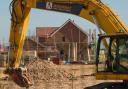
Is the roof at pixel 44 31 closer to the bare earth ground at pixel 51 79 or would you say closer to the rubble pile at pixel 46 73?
the bare earth ground at pixel 51 79

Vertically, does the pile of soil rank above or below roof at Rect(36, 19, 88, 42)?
below

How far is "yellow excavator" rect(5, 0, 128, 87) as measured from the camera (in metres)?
12.2

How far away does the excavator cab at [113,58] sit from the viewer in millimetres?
11977

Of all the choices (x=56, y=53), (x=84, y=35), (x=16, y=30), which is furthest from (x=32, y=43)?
(x=16, y=30)

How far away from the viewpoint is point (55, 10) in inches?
658

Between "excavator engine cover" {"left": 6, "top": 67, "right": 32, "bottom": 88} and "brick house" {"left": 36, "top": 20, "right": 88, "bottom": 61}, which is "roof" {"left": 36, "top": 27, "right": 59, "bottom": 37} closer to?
"brick house" {"left": 36, "top": 20, "right": 88, "bottom": 61}

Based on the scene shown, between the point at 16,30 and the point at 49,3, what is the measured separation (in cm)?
218

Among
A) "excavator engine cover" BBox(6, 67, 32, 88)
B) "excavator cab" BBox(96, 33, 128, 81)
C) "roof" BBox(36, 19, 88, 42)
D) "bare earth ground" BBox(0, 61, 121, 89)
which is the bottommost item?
"bare earth ground" BBox(0, 61, 121, 89)

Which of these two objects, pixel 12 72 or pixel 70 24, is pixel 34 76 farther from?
pixel 70 24

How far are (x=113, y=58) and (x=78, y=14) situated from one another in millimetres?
4041

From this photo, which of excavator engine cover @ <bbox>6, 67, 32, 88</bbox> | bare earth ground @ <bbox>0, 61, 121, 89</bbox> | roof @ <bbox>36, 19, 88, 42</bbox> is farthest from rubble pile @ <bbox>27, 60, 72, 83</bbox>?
roof @ <bbox>36, 19, 88, 42</bbox>

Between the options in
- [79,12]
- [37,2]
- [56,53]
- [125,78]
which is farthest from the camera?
[56,53]

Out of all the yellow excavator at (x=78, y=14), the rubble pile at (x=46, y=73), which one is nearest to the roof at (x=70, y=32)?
the rubble pile at (x=46, y=73)

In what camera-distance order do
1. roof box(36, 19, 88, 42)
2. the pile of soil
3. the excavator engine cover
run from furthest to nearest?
roof box(36, 19, 88, 42) → the pile of soil → the excavator engine cover
